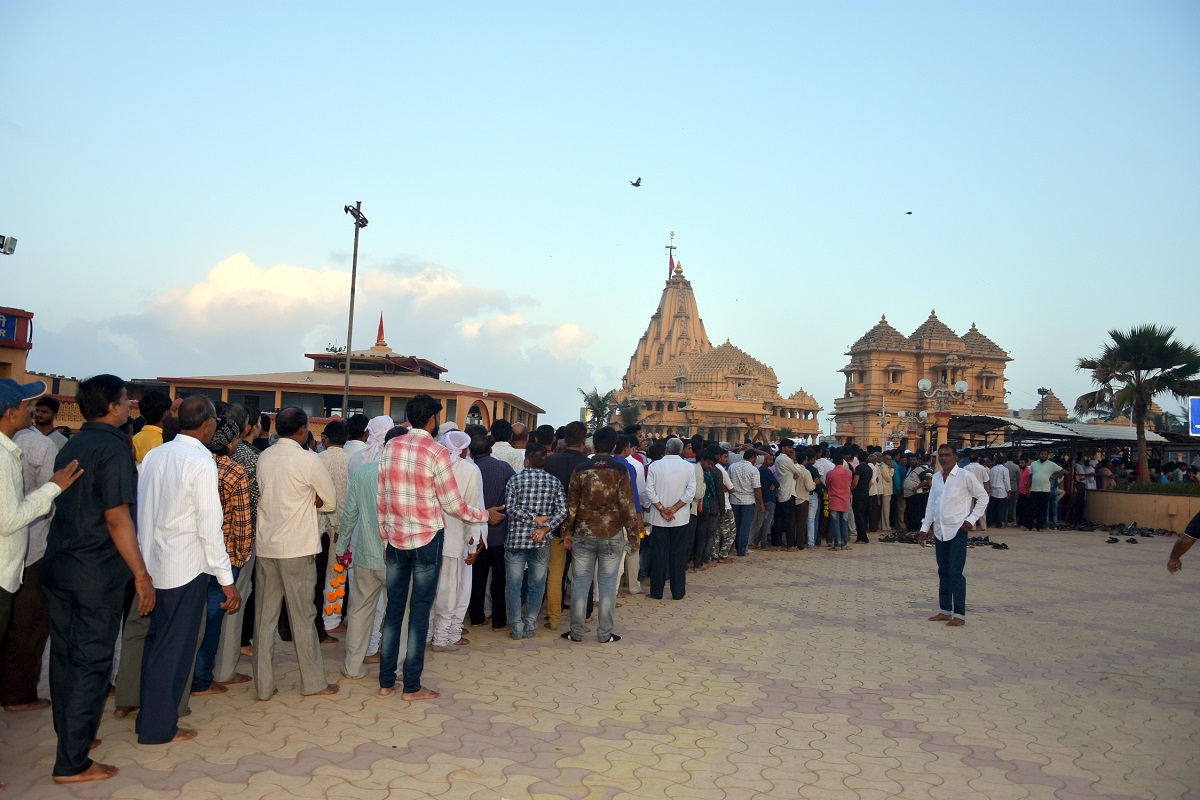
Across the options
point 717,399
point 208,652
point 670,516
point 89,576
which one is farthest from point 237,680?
point 717,399

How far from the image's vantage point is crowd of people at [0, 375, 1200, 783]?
4309mm

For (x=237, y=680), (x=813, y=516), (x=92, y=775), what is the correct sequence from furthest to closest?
(x=813, y=516) → (x=237, y=680) → (x=92, y=775)

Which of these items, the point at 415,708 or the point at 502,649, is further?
the point at 502,649

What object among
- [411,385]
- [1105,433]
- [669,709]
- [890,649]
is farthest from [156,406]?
[411,385]

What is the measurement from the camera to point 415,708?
5516 mm

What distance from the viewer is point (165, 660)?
4.70 metres

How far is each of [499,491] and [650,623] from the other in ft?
6.38

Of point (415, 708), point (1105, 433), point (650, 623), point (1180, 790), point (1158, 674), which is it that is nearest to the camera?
point (1180, 790)

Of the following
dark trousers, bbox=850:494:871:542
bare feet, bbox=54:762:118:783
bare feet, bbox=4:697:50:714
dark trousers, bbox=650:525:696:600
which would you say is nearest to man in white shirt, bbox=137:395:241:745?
bare feet, bbox=54:762:118:783

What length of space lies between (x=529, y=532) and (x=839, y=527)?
31.6 ft

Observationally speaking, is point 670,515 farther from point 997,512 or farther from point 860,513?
point 997,512

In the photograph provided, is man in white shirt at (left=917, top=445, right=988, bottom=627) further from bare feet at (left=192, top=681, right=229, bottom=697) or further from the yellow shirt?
the yellow shirt

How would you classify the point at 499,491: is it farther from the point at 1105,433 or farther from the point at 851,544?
the point at 1105,433

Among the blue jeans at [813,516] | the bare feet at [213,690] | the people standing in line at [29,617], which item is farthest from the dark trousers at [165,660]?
the blue jeans at [813,516]
